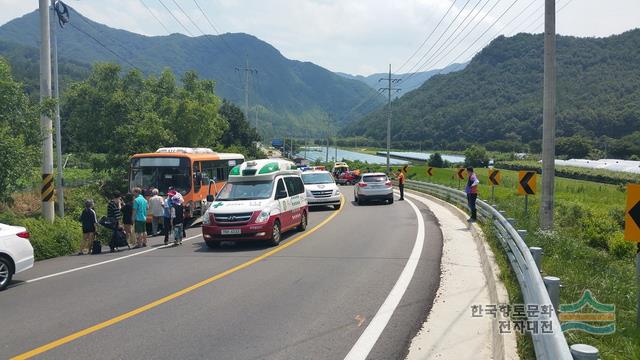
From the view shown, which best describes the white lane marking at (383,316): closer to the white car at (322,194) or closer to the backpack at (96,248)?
the backpack at (96,248)

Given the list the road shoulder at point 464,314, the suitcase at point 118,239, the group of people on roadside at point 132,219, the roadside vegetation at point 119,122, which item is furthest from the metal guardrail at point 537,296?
the roadside vegetation at point 119,122

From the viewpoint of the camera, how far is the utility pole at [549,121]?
1395 cm

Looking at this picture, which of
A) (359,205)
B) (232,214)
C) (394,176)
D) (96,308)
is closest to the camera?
(96,308)

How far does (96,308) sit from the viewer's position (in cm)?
790

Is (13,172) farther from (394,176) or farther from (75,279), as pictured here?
(394,176)

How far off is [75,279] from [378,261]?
19.9 feet

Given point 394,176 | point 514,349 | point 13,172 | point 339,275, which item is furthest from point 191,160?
point 394,176

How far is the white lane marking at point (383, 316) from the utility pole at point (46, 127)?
11.7m

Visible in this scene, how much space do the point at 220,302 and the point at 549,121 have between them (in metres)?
10.2

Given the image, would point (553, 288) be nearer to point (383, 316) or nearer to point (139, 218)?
point (383, 316)

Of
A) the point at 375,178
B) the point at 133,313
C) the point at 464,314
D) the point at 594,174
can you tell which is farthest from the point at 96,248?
the point at 594,174

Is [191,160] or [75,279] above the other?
[191,160]

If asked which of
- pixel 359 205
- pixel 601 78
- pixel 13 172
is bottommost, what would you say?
pixel 359 205

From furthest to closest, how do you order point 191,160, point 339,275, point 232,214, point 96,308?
1. point 191,160
2. point 232,214
3. point 339,275
4. point 96,308
